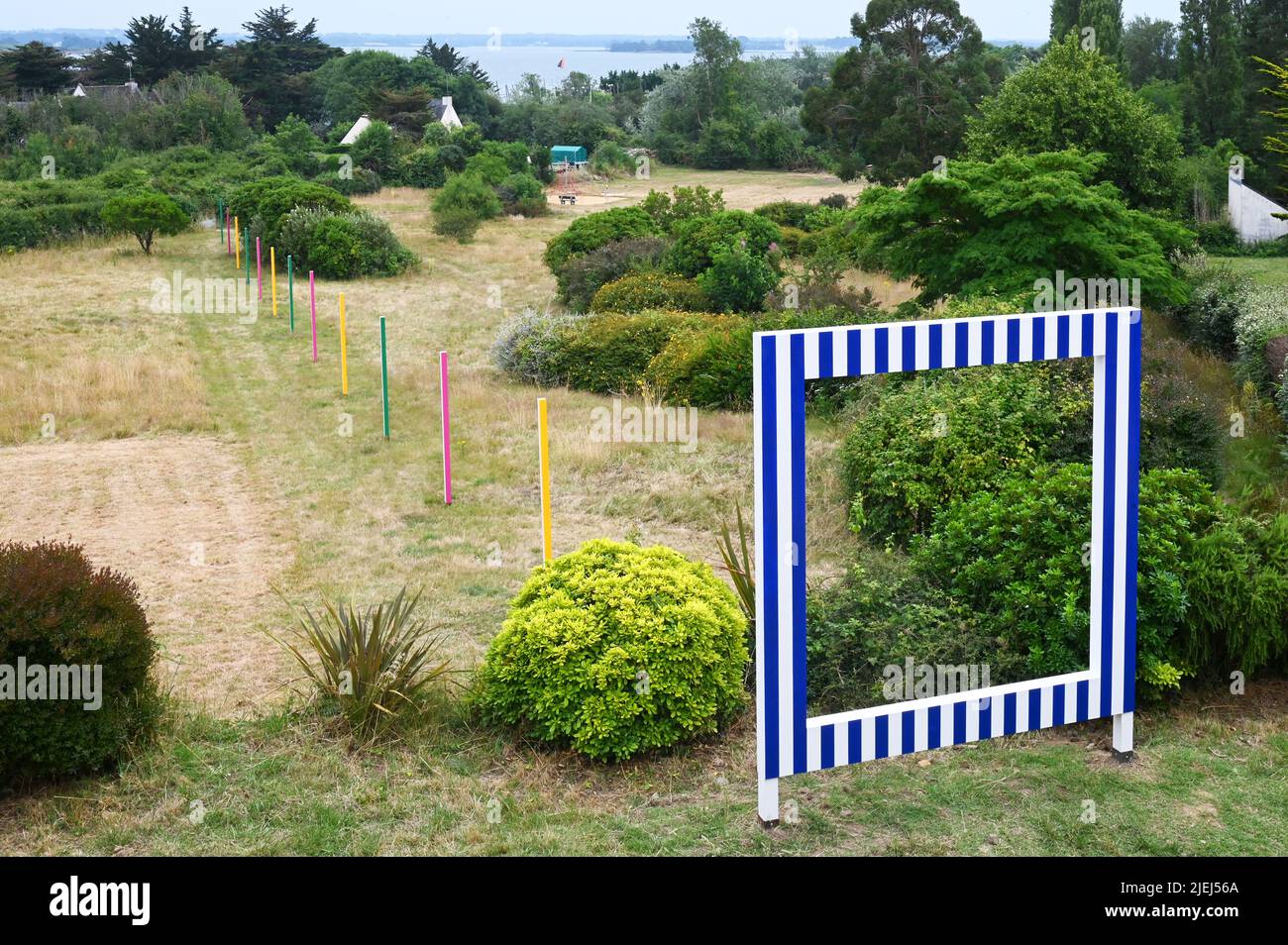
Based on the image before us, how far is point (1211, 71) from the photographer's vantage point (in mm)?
42031

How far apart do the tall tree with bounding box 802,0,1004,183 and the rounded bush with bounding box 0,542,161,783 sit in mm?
36790

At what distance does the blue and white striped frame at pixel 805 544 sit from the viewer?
5281mm

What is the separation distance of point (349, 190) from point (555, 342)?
2897 cm

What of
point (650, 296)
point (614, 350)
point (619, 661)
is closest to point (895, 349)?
point (619, 661)

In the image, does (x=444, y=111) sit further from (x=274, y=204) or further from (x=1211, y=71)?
(x=1211, y=71)

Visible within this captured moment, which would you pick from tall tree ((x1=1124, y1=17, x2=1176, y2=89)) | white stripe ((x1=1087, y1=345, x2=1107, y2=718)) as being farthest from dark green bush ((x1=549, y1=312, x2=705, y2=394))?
tall tree ((x1=1124, y1=17, x2=1176, y2=89))

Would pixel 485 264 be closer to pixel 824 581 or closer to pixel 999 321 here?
pixel 824 581

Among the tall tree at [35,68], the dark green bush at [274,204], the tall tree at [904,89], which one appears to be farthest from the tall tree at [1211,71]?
the tall tree at [35,68]

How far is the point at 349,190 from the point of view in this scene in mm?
44469

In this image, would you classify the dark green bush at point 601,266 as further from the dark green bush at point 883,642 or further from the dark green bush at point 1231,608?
the dark green bush at point 1231,608

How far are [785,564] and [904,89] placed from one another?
4013 cm

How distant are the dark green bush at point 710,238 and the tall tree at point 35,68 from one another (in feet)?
157

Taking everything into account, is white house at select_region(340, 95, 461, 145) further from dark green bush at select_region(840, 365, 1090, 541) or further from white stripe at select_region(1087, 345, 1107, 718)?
white stripe at select_region(1087, 345, 1107, 718)

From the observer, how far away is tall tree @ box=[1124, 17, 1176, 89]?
6229 cm
